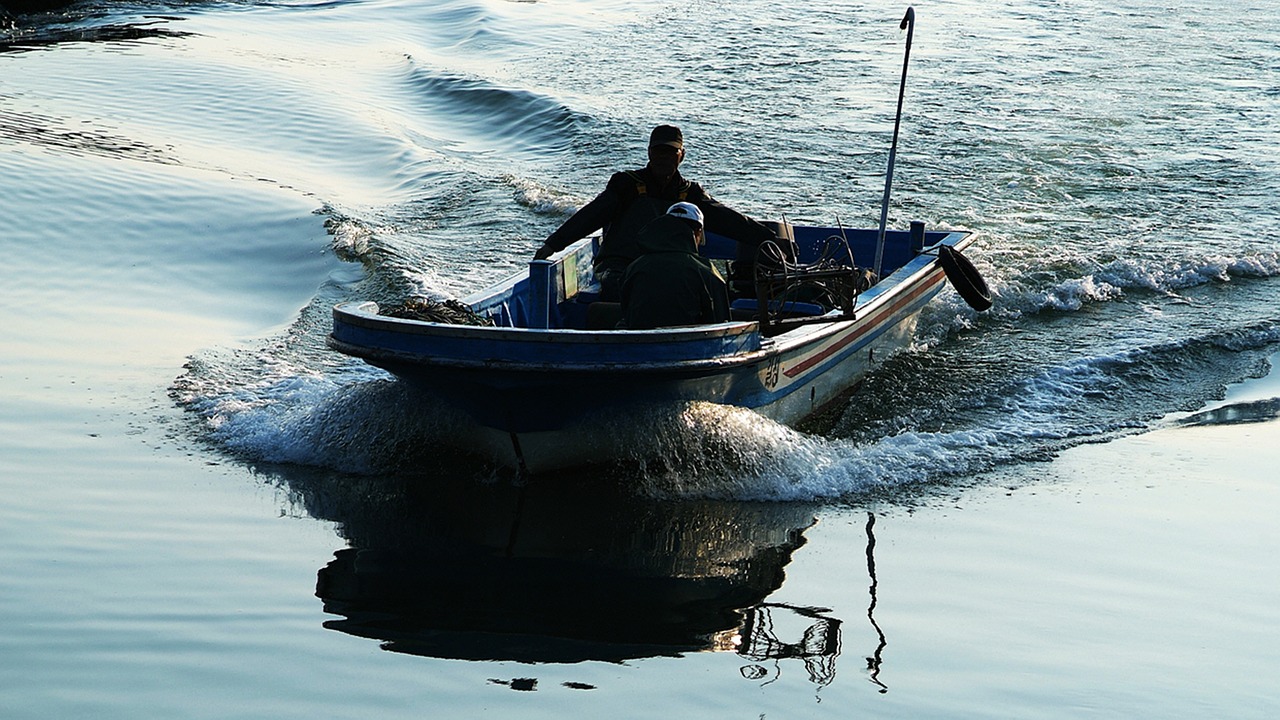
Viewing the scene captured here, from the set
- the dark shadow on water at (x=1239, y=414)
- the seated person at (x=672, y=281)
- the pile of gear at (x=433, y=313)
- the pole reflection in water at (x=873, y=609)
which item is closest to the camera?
the pole reflection in water at (x=873, y=609)

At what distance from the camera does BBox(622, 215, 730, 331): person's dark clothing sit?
7480 millimetres

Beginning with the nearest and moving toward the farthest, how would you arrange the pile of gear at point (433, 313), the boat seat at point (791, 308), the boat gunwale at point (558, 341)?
the boat gunwale at point (558, 341) < the pile of gear at point (433, 313) < the boat seat at point (791, 308)

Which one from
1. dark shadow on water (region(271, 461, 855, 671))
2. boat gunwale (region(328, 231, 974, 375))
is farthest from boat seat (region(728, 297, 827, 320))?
dark shadow on water (region(271, 461, 855, 671))

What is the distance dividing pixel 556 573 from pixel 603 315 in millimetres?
2643

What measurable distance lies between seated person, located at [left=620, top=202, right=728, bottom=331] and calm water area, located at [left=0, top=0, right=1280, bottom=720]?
53 centimetres

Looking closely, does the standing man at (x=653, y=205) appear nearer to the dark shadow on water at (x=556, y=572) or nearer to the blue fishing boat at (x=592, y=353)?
the blue fishing boat at (x=592, y=353)

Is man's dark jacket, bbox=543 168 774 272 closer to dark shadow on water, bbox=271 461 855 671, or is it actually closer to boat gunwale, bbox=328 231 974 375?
boat gunwale, bbox=328 231 974 375

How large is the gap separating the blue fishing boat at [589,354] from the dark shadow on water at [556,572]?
43 cm

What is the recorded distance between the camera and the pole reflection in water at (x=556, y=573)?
18.0 ft

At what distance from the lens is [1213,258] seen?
41.8 feet

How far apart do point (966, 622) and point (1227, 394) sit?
15.4 ft

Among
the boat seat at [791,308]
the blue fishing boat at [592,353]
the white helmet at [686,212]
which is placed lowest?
the blue fishing boat at [592,353]

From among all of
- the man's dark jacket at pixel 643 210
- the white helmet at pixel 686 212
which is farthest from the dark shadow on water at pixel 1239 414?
the white helmet at pixel 686 212

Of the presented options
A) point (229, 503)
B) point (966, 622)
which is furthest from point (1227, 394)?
point (229, 503)
